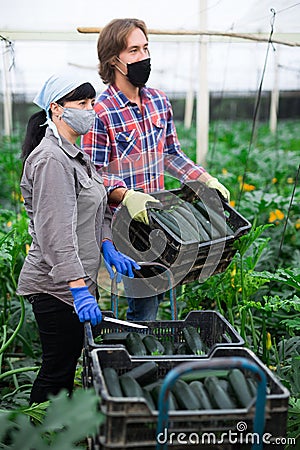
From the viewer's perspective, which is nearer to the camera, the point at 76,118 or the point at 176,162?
the point at 76,118

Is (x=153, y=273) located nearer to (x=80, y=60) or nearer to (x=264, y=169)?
(x=264, y=169)

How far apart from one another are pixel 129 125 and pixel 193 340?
4.59 feet

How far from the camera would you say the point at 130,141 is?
3664 millimetres

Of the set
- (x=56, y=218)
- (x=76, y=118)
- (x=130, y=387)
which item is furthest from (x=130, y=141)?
(x=130, y=387)

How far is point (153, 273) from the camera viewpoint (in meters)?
3.45

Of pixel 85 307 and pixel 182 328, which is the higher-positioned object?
pixel 85 307

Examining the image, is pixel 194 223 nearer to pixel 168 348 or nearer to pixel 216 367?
pixel 168 348

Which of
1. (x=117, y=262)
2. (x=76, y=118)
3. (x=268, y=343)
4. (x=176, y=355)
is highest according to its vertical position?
(x=76, y=118)

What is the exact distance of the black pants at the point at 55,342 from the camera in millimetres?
3092

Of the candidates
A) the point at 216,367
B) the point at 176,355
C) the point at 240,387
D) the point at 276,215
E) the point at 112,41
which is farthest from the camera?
the point at 276,215

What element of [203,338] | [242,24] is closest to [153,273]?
[203,338]

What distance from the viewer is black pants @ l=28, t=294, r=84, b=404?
10.1 ft

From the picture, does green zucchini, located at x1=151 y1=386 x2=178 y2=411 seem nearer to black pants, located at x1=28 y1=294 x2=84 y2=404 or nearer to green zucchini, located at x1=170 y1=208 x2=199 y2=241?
black pants, located at x1=28 y1=294 x2=84 y2=404

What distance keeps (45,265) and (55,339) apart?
37 centimetres
